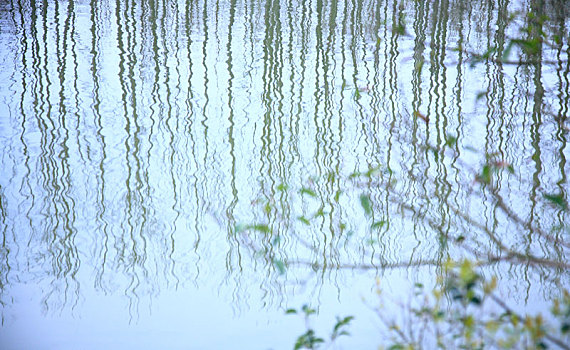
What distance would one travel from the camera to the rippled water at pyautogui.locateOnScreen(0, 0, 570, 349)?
2178 millimetres

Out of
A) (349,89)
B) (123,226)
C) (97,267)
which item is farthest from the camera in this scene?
(349,89)

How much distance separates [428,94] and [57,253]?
2163mm

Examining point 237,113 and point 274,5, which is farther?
point 274,5

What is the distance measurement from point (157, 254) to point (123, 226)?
0.24 meters

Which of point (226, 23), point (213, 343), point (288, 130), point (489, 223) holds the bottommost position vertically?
point (213, 343)

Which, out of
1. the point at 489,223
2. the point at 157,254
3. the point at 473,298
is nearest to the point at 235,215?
the point at 157,254

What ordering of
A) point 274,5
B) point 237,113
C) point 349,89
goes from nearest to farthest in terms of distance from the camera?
point 237,113 < point 349,89 < point 274,5

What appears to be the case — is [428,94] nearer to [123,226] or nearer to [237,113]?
[237,113]

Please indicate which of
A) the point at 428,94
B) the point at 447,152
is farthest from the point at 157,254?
the point at 428,94

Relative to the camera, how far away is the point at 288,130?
129 inches

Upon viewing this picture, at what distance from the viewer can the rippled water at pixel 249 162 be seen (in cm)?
218

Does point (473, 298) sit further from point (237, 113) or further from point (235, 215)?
point (237, 113)

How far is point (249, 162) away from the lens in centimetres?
303

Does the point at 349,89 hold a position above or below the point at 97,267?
above
